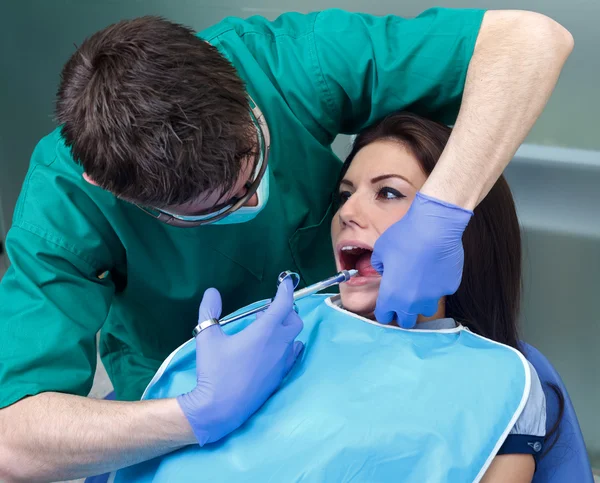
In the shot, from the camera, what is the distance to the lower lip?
1268 millimetres

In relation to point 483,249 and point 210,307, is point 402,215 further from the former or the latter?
point 210,307

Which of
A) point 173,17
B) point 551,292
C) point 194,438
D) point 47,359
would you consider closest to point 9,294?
point 47,359

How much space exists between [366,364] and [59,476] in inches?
22.2

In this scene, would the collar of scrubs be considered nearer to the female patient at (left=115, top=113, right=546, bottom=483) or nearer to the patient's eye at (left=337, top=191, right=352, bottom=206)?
the female patient at (left=115, top=113, right=546, bottom=483)

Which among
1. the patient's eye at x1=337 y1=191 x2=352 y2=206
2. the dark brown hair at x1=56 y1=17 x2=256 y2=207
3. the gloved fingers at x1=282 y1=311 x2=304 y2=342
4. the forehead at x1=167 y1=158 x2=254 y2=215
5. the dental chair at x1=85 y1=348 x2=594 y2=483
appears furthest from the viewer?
the patient's eye at x1=337 y1=191 x2=352 y2=206

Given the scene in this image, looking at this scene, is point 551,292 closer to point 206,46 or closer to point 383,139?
point 383,139

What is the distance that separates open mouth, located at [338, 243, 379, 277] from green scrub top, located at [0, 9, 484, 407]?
15 cm

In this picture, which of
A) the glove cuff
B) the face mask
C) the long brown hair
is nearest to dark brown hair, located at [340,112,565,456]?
the long brown hair

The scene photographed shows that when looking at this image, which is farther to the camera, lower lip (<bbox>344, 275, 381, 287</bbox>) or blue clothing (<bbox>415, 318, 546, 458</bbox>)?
lower lip (<bbox>344, 275, 381, 287</bbox>)

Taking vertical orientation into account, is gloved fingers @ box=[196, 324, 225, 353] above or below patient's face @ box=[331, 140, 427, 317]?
below

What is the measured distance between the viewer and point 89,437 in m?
1.04

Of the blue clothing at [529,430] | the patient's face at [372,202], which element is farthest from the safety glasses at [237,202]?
the blue clothing at [529,430]

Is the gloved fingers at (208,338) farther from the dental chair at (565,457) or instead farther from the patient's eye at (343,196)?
the dental chair at (565,457)

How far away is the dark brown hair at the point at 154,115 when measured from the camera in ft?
2.94
